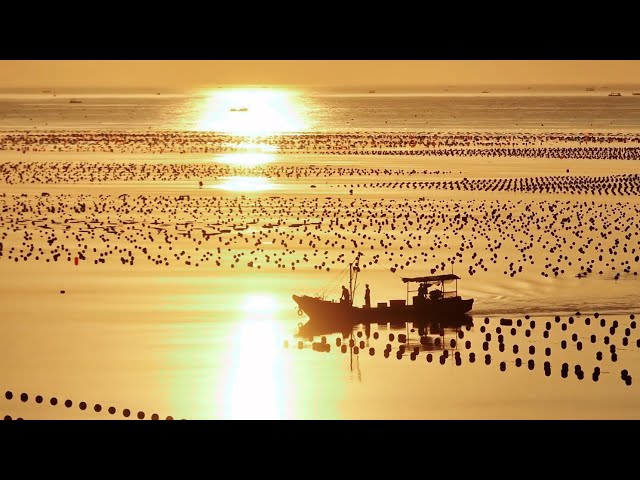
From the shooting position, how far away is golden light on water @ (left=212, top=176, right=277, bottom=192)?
2096 inches

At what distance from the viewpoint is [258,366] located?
22812 millimetres

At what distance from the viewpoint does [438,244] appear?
36.4 metres

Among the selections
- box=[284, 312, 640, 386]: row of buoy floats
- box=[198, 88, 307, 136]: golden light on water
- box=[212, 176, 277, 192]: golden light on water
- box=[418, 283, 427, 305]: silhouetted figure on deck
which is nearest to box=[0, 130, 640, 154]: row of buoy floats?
box=[198, 88, 307, 136]: golden light on water

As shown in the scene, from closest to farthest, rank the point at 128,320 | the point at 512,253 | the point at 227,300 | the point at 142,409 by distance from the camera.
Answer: the point at 142,409
the point at 128,320
the point at 227,300
the point at 512,253

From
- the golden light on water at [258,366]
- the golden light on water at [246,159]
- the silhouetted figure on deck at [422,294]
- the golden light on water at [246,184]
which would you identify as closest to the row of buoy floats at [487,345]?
the golden light on water at [258,366]

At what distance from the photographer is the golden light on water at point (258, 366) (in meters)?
→ 19.3

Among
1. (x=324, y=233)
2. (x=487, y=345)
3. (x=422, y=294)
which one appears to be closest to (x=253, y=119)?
(x=324, y=233)

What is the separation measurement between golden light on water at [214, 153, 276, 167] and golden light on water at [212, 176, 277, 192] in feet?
28.1

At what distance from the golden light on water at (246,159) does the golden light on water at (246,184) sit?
8.56 metres

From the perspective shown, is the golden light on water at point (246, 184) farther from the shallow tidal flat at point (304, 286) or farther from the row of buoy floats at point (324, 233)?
the row of buoy floats at point (324, 233)

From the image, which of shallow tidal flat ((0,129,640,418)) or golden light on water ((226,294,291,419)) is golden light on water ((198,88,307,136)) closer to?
shallow tidal flat ((0,129,640,418))
